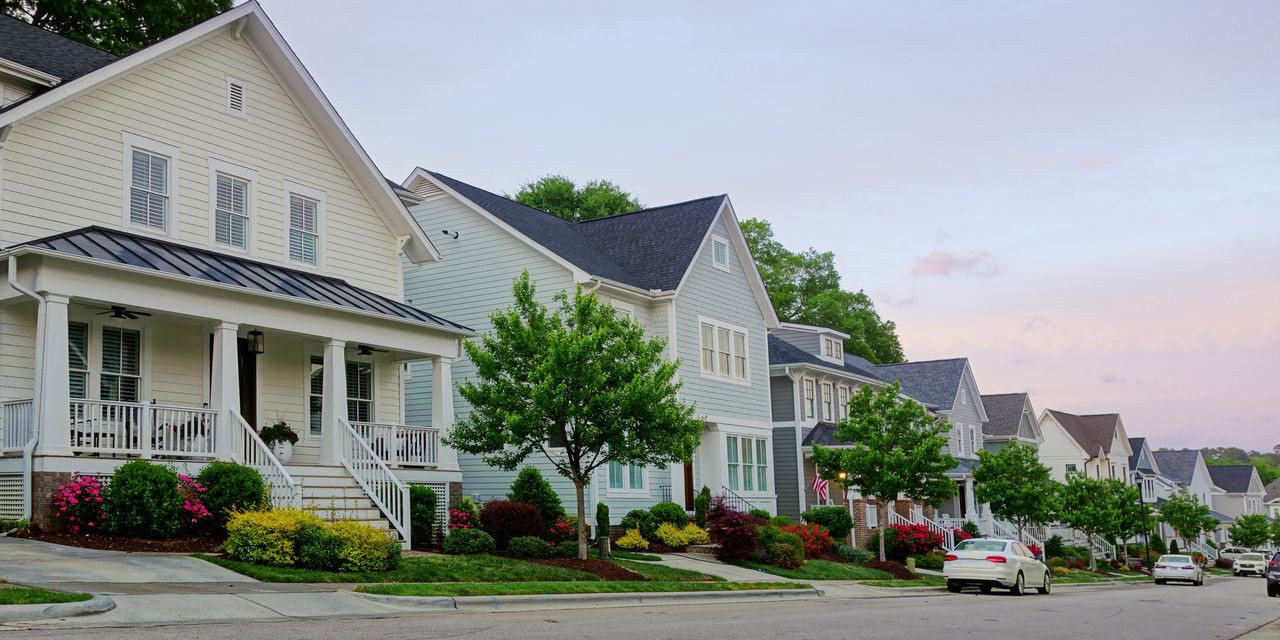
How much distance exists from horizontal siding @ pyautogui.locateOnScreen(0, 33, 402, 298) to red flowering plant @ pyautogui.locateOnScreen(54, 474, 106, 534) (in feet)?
14.8

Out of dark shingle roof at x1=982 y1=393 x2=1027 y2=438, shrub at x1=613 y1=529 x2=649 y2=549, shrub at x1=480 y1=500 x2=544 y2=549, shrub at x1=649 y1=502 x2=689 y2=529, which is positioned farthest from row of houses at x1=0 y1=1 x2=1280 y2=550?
dark shingle roof at x1=982 y1=393 x2=1027 y2=438

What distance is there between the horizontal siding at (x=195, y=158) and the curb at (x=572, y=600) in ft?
32.7

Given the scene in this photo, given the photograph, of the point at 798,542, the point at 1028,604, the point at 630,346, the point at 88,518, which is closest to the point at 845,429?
the point at 798,542

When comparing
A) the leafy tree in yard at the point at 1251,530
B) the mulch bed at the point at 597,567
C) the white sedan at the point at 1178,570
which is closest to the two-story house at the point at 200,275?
the mulch bed at the point at 597,567

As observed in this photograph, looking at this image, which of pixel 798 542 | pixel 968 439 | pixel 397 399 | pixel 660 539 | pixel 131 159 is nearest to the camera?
pixel 131 159

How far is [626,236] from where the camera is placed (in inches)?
1476

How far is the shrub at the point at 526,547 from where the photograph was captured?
2248cm

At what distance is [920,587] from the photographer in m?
Answer: 28.9

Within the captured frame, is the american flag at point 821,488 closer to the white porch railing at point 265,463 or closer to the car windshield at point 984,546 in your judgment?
the car windshield at point 984,546

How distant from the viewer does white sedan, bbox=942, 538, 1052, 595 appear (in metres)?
26.9

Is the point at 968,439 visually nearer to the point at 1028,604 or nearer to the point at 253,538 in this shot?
the point at 1028,604

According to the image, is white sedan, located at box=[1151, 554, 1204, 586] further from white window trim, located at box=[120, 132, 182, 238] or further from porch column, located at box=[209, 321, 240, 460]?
A: white window trim, located at box=[120, 132, 182, 238]

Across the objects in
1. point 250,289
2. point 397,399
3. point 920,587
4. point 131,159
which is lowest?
point 920,587

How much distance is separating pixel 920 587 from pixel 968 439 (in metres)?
32.8
